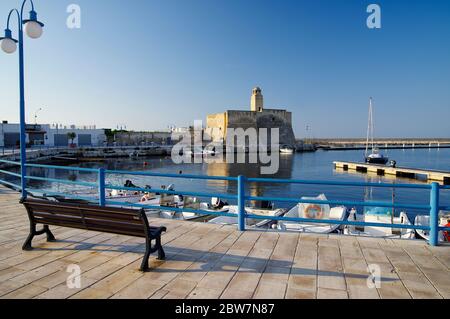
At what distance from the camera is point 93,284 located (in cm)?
284

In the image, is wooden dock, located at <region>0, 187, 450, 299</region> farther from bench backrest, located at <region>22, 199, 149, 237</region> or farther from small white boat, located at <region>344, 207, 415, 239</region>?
small white boat, located at <region>344, 207, 415, 239</region>

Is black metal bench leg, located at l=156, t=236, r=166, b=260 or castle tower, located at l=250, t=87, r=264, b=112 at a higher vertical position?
castle tower, located at l=250, t=87, r=264, b=112

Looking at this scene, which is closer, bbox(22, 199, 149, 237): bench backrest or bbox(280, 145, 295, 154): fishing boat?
bbox(22, 199, 149, 237): bench backrest

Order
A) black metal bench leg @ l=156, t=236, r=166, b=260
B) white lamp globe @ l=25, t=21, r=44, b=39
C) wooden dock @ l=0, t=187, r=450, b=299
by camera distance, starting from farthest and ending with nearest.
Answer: white lamp globe @ l=25, t=21, r=44, b=39, black metal bench leg @ l=156, t=236, r=166, b=260, wooden dock @ l=0, t=187, r=450, b=299

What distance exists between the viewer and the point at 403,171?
109 ft

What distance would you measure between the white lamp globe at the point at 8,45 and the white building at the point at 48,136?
46.6m

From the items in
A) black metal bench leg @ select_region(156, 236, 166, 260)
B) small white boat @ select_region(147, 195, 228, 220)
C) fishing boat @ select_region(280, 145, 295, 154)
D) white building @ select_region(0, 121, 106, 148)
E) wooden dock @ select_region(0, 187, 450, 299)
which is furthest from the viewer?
fishing boat @ select_region(280, 145, 295, 154)

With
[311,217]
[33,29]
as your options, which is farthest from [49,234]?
[311,217]

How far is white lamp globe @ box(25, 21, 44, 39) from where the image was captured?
215 inches

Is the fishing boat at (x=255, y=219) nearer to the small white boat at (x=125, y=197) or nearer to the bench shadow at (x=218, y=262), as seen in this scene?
the small white boat at (x=125, y=197)

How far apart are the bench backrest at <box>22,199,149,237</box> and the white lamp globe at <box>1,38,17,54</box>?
162 inches

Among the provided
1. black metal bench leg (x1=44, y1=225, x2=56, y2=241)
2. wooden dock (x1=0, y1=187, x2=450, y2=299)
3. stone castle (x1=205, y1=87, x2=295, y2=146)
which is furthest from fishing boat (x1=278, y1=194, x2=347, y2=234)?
stone castle (x1=205, y1=87, x2=295, y2=146)

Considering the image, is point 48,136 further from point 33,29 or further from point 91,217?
point 91,217
